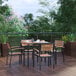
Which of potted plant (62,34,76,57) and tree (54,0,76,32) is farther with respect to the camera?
tree (54,0,76,32)

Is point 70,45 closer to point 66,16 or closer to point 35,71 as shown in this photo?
point 35,71

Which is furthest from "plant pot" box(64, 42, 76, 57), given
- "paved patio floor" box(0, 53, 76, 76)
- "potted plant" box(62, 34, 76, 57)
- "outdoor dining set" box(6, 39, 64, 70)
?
"paved patio floor" box(0, 53, 76, 76)

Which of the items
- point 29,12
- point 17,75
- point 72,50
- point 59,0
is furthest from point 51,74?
point 29,12

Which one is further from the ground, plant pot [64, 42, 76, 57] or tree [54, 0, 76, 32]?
tree [54, 0, 76, 32]

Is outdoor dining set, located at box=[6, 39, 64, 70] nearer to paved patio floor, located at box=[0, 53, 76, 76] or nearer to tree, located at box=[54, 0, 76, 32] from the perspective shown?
paved patio floor, located at box=[0, 53, 76, 76]

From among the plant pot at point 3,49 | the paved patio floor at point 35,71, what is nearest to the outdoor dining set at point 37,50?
the paved patio floor at point 35,71

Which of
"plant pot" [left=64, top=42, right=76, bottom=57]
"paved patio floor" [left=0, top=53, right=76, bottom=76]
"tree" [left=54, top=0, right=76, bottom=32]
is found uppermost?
"tree" [left=54, top=0, right=76, bottom=32]

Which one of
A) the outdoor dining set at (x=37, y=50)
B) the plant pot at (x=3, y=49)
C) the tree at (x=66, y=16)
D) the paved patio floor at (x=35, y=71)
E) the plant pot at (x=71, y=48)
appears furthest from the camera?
the tree at (x=66, y=16)

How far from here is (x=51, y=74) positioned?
16.8ft

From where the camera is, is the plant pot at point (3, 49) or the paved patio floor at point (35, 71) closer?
the paved patio floor at point (35, 71)

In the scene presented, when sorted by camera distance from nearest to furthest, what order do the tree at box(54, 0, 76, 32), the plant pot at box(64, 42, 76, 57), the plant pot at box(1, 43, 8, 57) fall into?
the plant pot at box(1, 43, 8, 57)
the plant pot at box(64, 42, 76, 57)
the tree at box(54, 0, 76, 32)

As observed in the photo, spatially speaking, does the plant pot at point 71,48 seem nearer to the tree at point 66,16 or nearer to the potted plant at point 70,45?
the potted plant at point 70,45

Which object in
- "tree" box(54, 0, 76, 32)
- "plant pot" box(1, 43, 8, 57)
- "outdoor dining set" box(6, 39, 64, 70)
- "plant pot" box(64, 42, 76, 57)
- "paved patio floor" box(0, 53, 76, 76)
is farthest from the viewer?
"tree" box(54, 0, 76, 32)

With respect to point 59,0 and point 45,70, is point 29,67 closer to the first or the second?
point 45,70
